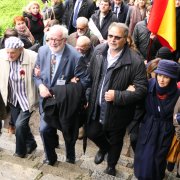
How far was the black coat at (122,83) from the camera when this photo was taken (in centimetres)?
462

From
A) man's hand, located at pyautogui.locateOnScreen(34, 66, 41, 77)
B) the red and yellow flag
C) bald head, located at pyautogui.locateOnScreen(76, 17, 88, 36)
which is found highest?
the red and yellow flag

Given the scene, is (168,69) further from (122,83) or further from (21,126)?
(21,126)

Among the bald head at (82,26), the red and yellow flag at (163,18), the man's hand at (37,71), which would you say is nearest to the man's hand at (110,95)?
the man's hand at (37,71)

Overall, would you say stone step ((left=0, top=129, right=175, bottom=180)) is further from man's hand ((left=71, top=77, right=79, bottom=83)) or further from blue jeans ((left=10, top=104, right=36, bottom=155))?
man's hand ((left=71, top=77, right=79, bottom=83))

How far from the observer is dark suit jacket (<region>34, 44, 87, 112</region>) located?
5047 millimetres

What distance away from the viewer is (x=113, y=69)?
15.3ft

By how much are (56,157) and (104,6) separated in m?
3.78

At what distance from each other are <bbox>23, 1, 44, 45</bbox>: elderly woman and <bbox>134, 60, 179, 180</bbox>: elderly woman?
5.08 meters

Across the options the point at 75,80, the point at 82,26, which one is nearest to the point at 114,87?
the point at 75,80

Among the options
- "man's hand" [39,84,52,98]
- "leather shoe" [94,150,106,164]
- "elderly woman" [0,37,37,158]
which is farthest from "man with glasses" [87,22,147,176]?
"elderly woman" [0,37,37,158]

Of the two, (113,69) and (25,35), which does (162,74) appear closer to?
(113,69)

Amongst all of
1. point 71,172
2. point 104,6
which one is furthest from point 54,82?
point 104,6

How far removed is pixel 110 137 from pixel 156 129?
0.70 m

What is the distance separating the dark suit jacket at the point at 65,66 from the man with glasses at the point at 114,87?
0.21m
